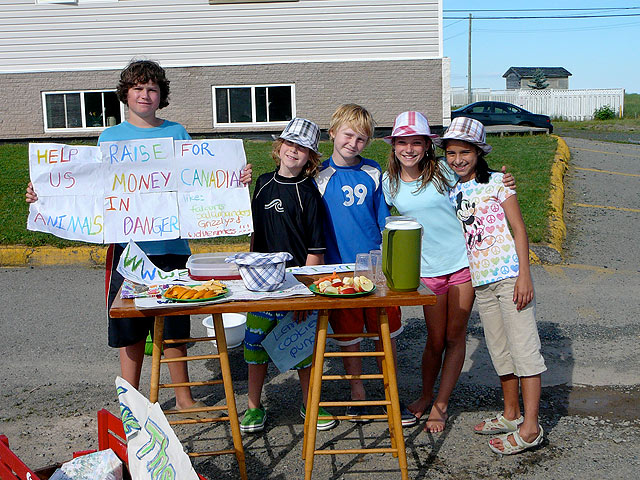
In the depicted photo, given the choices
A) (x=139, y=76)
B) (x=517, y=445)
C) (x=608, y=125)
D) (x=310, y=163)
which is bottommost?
(x=517, y=445)

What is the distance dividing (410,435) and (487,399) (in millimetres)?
778

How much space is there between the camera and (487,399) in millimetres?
4719

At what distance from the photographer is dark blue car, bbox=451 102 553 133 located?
27188 mm

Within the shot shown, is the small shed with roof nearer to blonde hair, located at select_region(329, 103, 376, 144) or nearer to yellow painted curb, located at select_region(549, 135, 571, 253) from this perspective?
yellow painted curb, located at select_region(549, 135, 571, 253)

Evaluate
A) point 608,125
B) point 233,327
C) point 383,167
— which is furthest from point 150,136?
point 608,125

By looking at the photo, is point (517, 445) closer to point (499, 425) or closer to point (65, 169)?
point (499, 425)

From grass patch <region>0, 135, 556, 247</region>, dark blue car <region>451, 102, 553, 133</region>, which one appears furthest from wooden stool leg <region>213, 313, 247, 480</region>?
dark blue car <region>451, 102, 553, 133</region>

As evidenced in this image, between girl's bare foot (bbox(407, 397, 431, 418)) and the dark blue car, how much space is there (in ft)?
77.6

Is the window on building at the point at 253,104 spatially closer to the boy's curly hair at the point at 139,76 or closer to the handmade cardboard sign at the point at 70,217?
the boy's curly hair at the point at 139,76

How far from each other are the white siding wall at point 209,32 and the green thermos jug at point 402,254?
604 inches

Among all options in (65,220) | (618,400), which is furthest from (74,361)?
(618,400)

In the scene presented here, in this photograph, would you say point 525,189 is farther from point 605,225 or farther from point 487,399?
point 487,399

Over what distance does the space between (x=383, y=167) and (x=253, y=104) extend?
24.2 ft

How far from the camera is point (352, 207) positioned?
4191 millimetres
